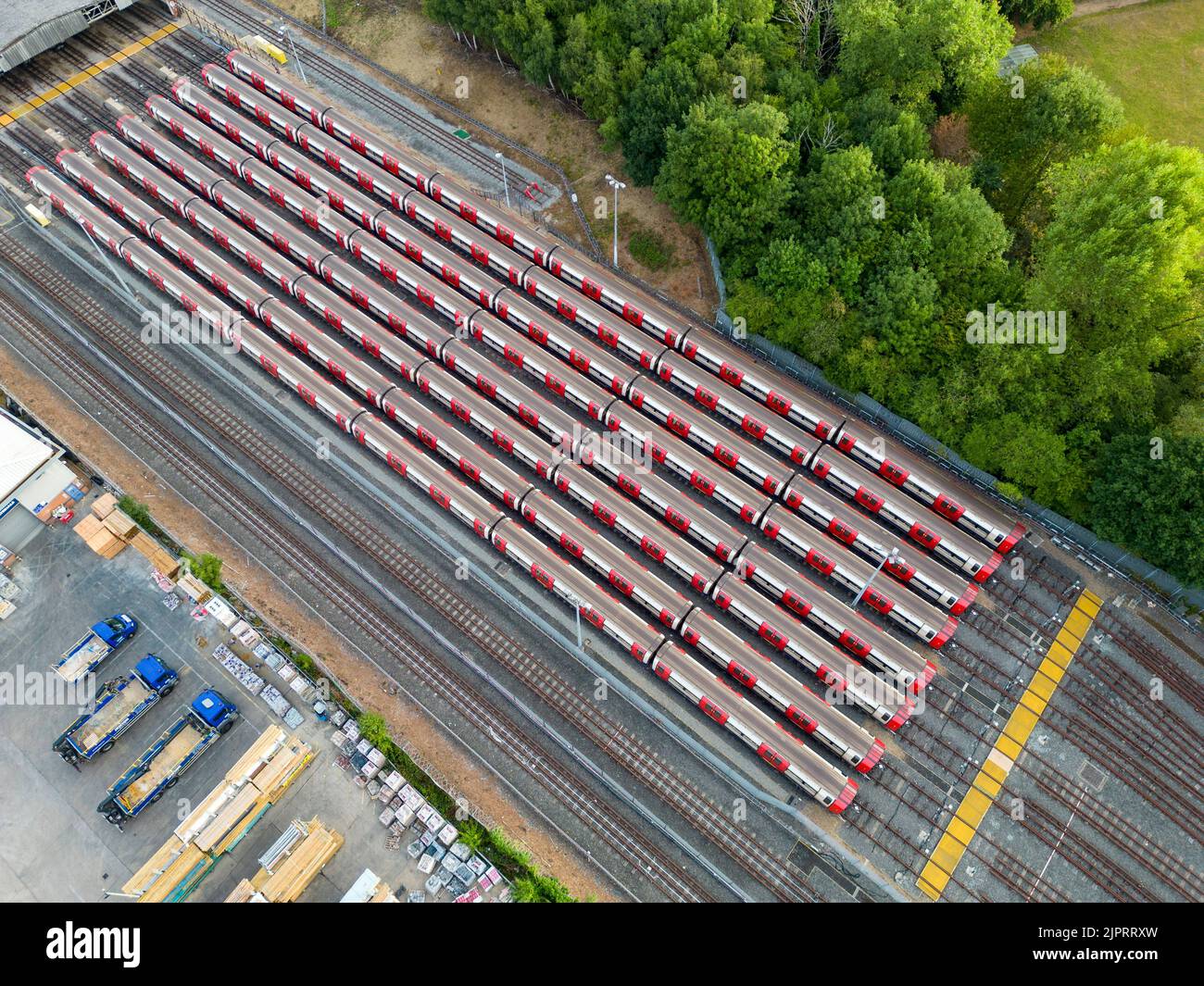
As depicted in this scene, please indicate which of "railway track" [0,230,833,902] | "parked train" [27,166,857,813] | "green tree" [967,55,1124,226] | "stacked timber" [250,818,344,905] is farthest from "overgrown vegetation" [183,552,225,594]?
"green tree" [967,55,1124,226]

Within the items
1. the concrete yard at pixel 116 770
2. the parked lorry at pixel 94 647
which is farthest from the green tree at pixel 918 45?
the parked lorry at pixel 94 647

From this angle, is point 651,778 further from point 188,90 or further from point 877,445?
point 188,90

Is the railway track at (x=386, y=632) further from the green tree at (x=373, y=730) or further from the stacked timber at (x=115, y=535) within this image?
the stacked timber at (x=115, y=535)

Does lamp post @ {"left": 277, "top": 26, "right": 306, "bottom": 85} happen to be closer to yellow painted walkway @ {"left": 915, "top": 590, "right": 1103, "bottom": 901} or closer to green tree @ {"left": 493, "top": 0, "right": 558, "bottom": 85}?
green tree @ {"left": 493, "top": 0, "right": 558, "bottom": 85}

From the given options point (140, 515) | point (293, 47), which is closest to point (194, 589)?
point (140, 515)

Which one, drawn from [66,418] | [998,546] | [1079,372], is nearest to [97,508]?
[66,418]
